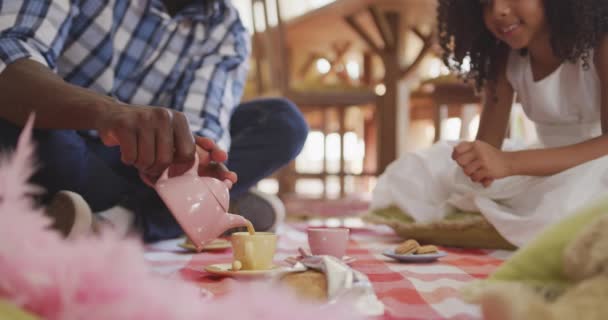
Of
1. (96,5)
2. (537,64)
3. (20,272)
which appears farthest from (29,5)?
(537,64)

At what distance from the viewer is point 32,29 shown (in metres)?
1.09

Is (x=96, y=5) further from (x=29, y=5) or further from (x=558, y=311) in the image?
(x=558, y=311)

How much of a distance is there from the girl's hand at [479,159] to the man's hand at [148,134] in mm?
557

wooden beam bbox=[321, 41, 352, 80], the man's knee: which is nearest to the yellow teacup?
the man's knee

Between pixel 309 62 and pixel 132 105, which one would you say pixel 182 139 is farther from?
pixel 309 62

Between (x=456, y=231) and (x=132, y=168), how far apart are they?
0.71 metres

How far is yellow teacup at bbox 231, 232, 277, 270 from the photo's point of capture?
876 mm

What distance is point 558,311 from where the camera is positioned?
50 cm

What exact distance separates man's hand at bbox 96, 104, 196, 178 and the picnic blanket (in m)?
0.16

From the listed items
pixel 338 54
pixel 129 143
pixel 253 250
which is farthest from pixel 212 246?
pixel 338 54

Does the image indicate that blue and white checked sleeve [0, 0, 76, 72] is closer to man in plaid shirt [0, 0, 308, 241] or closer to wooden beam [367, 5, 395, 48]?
man in plaid shirt [0, 0, 308, 241]

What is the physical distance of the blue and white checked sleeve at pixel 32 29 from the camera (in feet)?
3.33

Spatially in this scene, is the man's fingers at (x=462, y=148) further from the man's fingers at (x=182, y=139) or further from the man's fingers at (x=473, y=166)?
the man's fingers at (x=182, y=139)

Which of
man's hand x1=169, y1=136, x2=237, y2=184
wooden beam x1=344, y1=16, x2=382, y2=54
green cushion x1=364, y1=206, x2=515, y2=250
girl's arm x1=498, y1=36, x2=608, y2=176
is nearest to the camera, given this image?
man's hand x1=169, y1=136, x2=237, y2=184
